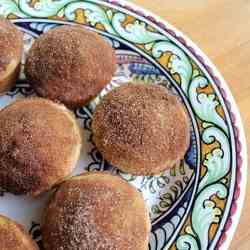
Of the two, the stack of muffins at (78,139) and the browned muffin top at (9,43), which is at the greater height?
the browned muffin top at (9,43)

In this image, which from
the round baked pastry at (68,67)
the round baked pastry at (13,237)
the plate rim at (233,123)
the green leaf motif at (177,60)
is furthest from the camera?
the green leaf motif at (177,60)

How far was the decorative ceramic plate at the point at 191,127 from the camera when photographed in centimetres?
118

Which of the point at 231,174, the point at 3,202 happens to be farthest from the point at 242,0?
the point at 3,202

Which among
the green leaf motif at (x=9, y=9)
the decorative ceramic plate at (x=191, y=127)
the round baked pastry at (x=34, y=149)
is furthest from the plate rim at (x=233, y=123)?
the round baked pastry at (x=34, y=149)

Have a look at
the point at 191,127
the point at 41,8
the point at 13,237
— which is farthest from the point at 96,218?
the point at 41,8

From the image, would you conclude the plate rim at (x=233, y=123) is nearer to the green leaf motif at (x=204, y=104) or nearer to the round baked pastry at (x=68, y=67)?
the green leaf motif at (x=204, y=104)

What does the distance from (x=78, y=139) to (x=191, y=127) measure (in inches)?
12.1

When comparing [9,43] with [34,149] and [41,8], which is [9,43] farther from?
[34,149]

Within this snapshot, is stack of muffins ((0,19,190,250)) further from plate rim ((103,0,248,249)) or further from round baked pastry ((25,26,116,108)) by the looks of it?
plate rim ((103,0,248,249))

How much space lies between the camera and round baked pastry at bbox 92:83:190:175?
120cm

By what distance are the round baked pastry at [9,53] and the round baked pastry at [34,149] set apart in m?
0.13

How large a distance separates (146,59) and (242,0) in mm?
479

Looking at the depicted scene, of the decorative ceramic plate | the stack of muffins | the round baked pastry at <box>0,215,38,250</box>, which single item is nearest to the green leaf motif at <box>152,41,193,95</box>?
the decorative ceramic plate

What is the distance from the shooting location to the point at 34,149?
1.16 meters
